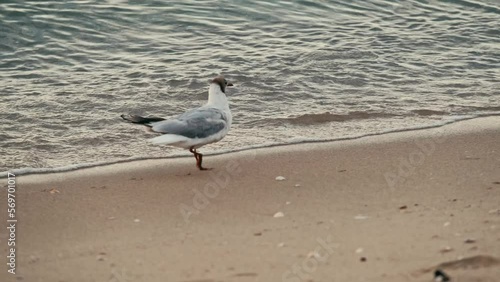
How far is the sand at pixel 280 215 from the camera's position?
494cm

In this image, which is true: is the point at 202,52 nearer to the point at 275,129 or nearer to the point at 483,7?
the point at 275,129

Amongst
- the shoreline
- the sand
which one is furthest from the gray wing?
the shoreline

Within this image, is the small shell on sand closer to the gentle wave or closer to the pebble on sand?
the pebble on sand

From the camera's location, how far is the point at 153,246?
5.45 metres

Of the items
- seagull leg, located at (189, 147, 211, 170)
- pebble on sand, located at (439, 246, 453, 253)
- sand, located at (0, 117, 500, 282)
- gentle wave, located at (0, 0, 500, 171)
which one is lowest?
gentle wave, located at (0, 0, 500, 171)

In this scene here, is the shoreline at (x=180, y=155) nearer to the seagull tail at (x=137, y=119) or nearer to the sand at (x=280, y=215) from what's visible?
the sand at (x=280, y=215)

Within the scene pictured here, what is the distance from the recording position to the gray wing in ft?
24.3

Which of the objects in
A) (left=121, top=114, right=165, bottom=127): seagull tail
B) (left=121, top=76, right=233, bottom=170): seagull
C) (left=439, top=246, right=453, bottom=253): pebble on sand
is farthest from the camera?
(left=121, top=76, right=233, bottom=170): seagull

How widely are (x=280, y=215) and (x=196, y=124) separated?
5.81ft

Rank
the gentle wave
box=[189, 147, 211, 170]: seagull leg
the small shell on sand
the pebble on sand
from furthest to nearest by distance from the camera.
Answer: the gentle wave, box=[189, 147, 211, 170]: seagull leg, the small shell on sand, the pebble on sand

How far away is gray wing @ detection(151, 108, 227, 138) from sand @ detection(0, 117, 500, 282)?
32cm

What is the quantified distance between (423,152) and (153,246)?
10.1ft

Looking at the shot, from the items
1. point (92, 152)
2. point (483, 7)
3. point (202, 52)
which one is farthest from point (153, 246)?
point (483, 7)

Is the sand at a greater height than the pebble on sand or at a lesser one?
lesser
